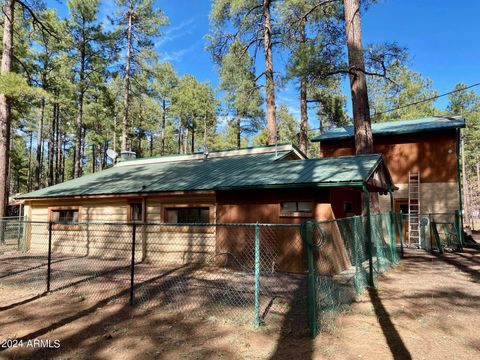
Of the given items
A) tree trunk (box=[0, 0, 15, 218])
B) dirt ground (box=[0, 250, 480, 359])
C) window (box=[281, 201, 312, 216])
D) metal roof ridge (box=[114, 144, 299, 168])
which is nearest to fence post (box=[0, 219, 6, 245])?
tree trunk (box=[0, 0, 15, 218])

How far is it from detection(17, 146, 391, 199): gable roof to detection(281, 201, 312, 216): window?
2.29 feet

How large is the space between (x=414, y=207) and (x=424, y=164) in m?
2.17

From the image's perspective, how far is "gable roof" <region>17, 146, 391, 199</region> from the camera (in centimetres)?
835

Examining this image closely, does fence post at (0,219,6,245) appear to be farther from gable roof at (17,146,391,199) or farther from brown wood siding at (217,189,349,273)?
brown wood siding at (217,189,349,273)

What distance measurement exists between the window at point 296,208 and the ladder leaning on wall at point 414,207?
8.38m

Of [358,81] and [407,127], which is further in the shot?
[407,127]

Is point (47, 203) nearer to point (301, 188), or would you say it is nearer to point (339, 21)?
point (301, 188)

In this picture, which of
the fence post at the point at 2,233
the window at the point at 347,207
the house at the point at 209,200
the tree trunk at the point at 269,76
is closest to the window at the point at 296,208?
the house at the point at 209,200

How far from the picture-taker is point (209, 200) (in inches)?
391

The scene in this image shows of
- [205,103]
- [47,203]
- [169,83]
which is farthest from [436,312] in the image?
[169,83]

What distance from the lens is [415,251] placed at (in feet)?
43.3

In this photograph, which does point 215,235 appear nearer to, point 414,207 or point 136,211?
point 136,211

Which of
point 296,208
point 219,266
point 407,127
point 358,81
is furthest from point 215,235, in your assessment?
point 407,127

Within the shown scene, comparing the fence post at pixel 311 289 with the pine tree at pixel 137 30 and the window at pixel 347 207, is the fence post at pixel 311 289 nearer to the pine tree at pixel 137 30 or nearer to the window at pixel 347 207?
the window at pixel 347 207
